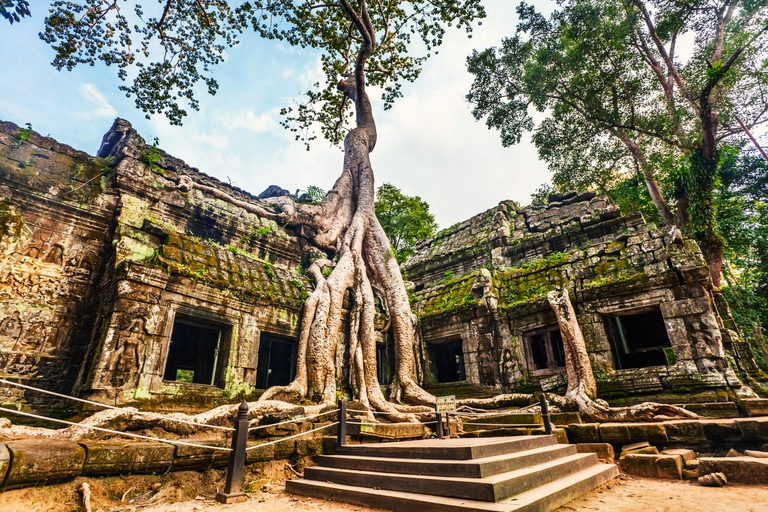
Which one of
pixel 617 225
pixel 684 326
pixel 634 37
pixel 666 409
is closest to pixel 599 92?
pixel 634 37

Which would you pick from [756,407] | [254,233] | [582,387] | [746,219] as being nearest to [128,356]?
[254,233]

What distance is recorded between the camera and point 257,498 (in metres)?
3.76

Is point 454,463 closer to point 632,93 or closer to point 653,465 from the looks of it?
point 653,465

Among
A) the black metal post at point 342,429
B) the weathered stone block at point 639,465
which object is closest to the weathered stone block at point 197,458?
the black metal post at point 342,429

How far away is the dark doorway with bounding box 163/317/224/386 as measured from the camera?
6715 millimetres

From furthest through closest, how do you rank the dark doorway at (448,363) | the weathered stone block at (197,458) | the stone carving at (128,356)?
the dark doorway at (448,363) < the stone carving at (128,356) < the weathered stone block at (197,458)

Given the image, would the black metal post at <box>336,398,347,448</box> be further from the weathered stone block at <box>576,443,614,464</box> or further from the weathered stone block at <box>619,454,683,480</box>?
the weathered stone block at <box>619,454,683,480</box>

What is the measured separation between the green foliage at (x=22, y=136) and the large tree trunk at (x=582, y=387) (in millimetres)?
10175

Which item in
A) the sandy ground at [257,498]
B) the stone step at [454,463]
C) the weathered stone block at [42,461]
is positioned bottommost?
the sandy ground at [257,498]

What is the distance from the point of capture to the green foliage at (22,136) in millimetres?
6384

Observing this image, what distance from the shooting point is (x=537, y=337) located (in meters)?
8.26

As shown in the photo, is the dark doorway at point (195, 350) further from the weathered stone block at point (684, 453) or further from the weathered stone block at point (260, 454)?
the weathered stone block at point (684, 453)

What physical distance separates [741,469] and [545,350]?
4323 mm

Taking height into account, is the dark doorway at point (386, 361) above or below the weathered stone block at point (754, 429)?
above
